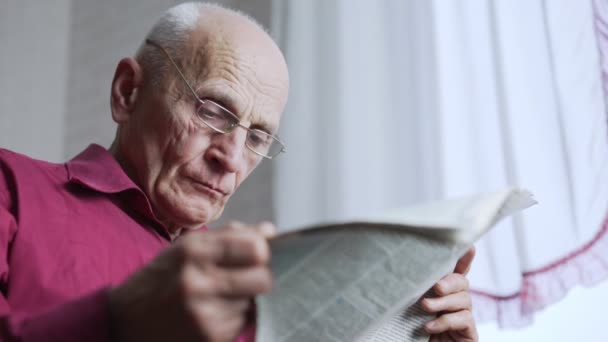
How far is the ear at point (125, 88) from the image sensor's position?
116cm

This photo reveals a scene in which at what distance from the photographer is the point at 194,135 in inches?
42.7

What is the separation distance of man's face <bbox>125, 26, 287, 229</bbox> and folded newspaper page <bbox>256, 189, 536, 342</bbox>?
50cm

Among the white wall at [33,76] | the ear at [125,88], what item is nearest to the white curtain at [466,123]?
the ear at [125,88]

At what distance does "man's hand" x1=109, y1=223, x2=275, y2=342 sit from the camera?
475mm

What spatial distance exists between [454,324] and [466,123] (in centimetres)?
72

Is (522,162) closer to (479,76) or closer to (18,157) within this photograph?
(479,76)

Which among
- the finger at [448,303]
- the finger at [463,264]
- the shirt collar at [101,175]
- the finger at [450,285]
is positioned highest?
the shirt collar at [101,175]

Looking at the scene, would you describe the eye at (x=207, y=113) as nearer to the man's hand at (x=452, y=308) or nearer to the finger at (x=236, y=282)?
the man's hand at (x=452, y=308)

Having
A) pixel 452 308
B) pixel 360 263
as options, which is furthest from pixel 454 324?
pixel 360 263

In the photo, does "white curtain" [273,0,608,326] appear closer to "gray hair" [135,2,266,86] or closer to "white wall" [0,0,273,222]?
"white wall" [0,0,273,222]

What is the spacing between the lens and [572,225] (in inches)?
52.3

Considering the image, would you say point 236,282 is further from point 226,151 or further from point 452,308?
point 226,151

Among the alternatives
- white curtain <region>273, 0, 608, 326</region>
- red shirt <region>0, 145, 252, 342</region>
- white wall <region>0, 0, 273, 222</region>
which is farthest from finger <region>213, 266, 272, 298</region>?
white wall <region>0, 0, 273, 222</region>

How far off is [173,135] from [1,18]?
152cm
